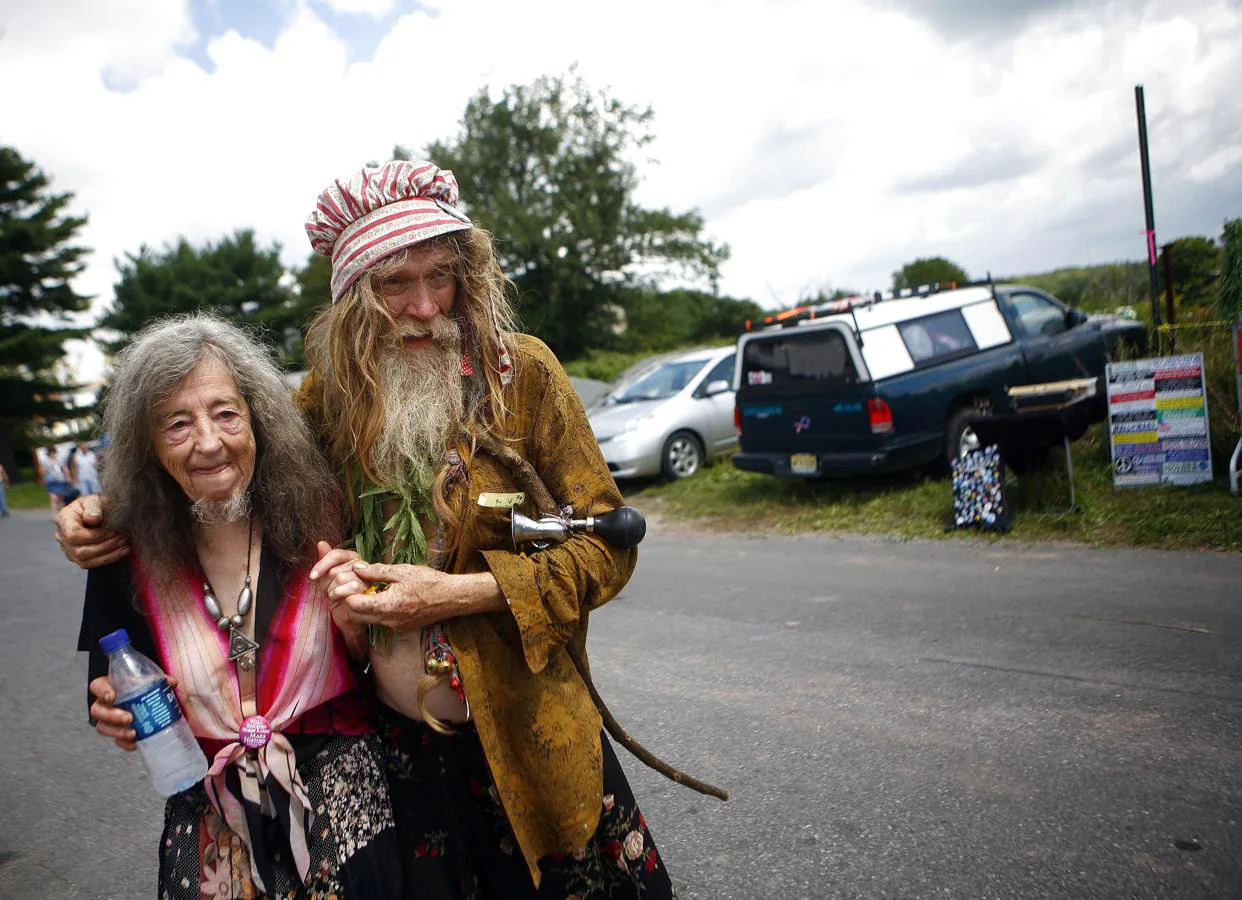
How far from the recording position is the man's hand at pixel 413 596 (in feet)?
5.49

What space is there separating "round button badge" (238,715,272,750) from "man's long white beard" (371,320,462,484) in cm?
53

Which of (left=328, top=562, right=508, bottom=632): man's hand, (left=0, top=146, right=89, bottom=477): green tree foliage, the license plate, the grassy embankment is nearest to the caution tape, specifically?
the grassy embankment

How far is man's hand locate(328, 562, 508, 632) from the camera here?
167 cm

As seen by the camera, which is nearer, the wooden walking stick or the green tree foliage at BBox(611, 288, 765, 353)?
the wooden walking stick

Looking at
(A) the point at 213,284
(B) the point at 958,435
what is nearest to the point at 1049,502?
(B) the point at 958,435

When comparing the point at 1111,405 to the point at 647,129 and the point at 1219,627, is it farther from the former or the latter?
the point at 647,129

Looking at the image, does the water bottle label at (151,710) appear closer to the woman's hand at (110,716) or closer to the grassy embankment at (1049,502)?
the woman's hand at (110,716)

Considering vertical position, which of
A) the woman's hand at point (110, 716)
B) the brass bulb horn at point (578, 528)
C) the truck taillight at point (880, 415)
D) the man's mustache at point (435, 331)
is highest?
the man's mustache at point (435, 331)

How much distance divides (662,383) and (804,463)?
13.2ft

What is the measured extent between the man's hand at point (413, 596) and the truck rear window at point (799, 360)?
7620 millimetres

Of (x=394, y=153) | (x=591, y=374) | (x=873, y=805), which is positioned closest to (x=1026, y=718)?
(x=873, y=805)

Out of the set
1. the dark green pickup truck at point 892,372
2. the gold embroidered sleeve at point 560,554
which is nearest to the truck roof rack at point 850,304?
the dark green pickup truck at point 892,372

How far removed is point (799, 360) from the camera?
368 inches

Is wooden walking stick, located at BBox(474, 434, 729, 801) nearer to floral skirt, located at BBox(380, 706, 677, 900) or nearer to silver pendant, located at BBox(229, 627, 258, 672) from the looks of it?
floral skirt, located at BBox(380, 706, 677, 900)
